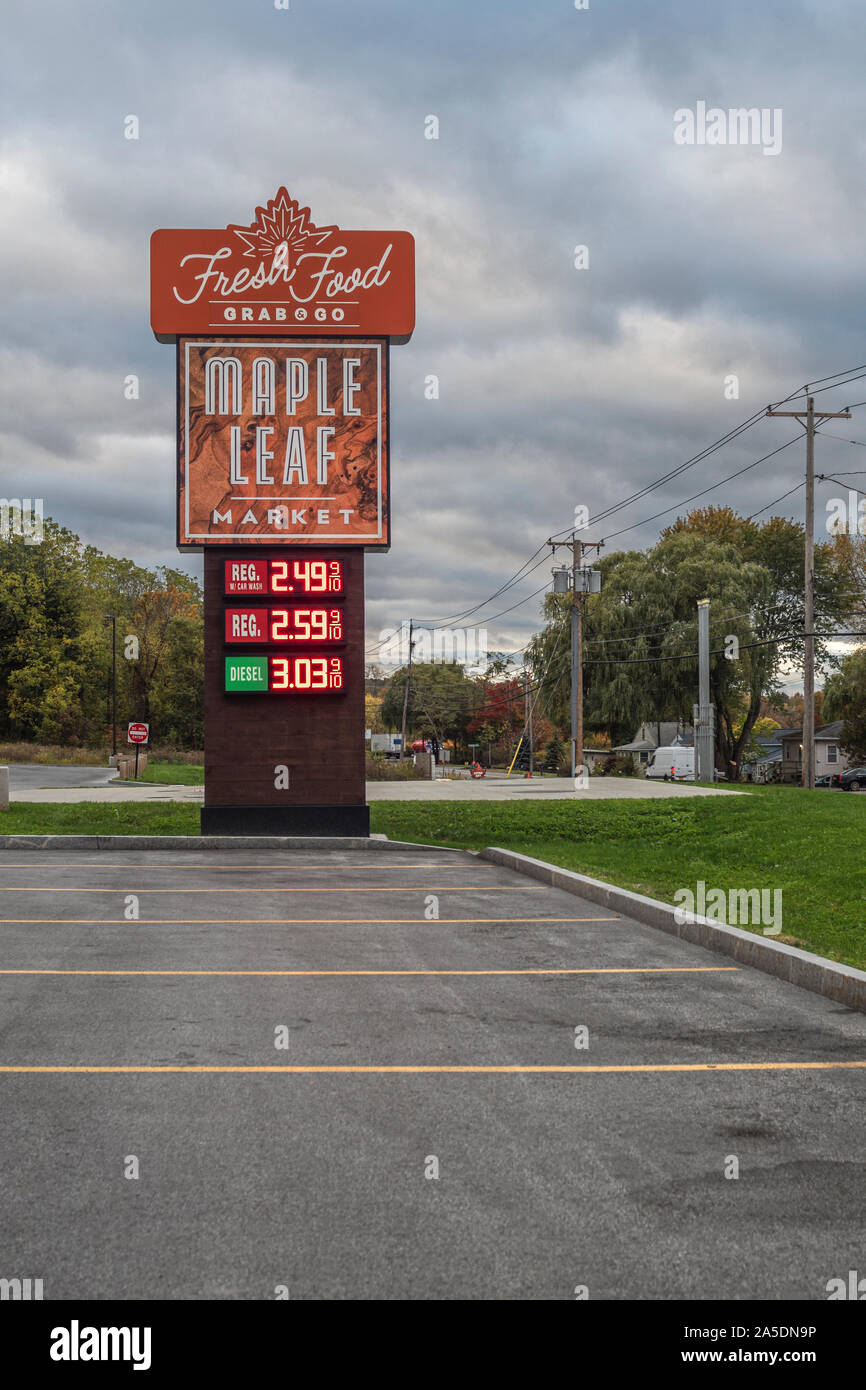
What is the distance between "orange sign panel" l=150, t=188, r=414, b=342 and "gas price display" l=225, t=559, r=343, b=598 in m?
4.50

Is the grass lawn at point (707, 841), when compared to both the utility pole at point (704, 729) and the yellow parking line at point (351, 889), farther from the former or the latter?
the utility pole at point (704, 729)

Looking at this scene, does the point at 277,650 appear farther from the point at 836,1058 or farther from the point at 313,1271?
the point at 313,1271

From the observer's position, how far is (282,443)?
20406mm

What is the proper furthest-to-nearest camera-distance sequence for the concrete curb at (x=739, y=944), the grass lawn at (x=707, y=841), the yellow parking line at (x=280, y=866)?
1. the yellow parking line at (x=280, y=866)
2. the grass lawn at (x=707, y=841)
3. the concrete curb at (x=739, y=944)

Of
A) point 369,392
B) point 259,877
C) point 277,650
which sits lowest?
point 259,877

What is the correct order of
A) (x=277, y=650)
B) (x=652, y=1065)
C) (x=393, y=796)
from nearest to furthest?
(x=652, y=1065) < (x=277, y=650) < (x=393, y=796)

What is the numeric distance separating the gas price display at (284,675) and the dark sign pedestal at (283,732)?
0.06 metres

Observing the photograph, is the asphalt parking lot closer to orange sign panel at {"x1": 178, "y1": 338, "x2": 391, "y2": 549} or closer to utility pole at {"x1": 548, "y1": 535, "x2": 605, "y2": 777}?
orange sign panel at {"x1": 178, "y1": 338, "x2": 391, "y2": 549}

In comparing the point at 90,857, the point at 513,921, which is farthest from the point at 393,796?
the point at 513,921

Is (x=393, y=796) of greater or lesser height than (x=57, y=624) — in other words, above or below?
below

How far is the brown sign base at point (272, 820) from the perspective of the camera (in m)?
20.2

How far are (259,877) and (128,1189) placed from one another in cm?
1152

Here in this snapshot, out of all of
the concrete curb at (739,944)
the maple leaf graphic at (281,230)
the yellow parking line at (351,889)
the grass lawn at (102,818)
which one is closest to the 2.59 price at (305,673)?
the grass lawn at (102,818)

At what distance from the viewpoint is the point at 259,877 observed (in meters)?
16.0
